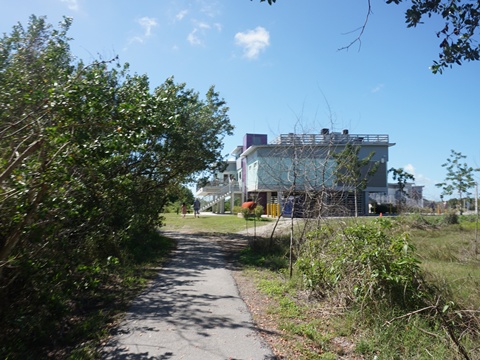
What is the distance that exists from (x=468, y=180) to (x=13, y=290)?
3028 centimetres

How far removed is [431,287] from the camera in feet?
19.0

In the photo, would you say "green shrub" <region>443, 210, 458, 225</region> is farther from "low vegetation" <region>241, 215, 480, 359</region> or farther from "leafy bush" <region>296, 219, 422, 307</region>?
"leafy bush" <region>296, 219, 422, 307</region>

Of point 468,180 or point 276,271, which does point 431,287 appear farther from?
point 468,180

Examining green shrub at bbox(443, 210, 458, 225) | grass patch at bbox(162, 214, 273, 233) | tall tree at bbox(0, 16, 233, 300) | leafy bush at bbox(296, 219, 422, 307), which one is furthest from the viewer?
grass patch at bbox(162, 214, 273, 233)

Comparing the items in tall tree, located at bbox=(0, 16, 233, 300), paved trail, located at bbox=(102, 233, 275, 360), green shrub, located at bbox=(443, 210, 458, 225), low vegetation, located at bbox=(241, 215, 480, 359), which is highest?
tall tree, located at bbox=(0, 16, 233, 300)

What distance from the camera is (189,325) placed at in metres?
5.70


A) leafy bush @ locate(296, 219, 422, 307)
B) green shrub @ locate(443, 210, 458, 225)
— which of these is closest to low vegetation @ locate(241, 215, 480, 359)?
leafy bush @ locate(296, 219, 422, 307)

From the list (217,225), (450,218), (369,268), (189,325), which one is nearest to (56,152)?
(189,325)

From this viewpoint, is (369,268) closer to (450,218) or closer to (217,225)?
(450,218)

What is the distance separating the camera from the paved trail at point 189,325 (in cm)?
468

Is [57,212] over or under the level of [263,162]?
under

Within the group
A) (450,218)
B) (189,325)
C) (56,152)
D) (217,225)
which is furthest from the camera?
(217,225)

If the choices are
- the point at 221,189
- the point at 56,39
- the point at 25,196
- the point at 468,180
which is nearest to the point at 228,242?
the point at 56,39

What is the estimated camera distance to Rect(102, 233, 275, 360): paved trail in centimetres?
468
